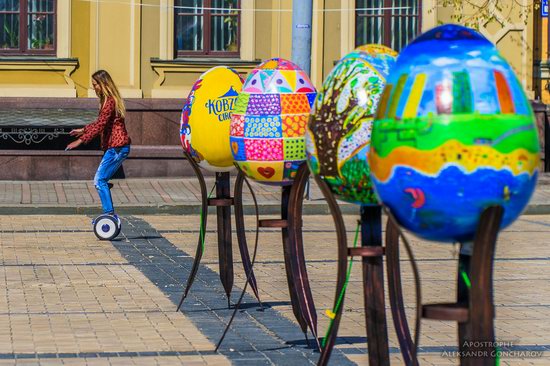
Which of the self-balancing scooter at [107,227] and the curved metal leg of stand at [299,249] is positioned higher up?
the curved metal leg of stand at [299,249]

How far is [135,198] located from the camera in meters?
19.1

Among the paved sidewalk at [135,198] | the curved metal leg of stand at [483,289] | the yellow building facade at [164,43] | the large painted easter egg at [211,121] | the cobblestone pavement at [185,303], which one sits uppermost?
the yellow building facade at [164,43]

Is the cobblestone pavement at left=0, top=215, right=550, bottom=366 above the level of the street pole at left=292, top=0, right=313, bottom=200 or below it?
below

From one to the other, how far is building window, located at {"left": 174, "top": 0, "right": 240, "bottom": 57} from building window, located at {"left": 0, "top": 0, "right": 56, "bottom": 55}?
2236 mm

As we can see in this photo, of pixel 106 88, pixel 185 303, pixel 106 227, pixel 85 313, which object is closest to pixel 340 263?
pixel 85 313

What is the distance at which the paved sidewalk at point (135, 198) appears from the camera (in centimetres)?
1773

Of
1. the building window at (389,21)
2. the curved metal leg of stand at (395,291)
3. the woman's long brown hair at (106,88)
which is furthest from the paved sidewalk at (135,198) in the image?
the curved metal leg of stand at (395,291)

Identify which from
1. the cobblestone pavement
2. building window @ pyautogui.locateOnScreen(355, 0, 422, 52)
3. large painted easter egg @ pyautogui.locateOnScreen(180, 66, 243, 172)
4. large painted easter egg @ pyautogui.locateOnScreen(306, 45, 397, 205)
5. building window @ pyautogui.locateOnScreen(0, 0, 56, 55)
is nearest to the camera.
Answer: large painted easter egg @ pyautogui.locateOnScreen(306, 45, 397, 205)

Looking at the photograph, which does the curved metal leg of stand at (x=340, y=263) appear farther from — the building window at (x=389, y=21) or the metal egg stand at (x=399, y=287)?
the building window at (x=389, y=21)

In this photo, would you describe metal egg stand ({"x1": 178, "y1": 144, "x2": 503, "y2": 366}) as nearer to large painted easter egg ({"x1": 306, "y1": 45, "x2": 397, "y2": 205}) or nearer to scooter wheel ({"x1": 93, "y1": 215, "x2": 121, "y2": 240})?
large painted easter egg ({"x1": 306, "y1": 45, "x2": 397, "y2": 205})

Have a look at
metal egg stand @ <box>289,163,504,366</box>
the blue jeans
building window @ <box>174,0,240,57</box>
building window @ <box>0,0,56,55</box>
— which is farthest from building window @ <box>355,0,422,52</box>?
metal egg stand @ <box>289,163,504,366</box>

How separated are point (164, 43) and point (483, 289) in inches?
744

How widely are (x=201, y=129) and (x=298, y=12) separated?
9.69m

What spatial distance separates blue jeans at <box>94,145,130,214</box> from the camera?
14.2 m
